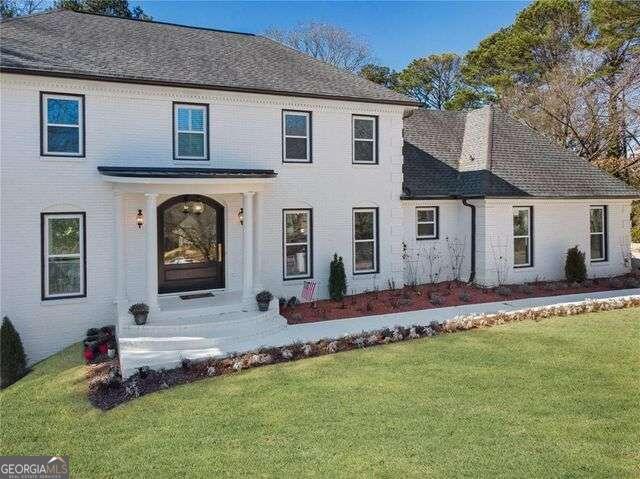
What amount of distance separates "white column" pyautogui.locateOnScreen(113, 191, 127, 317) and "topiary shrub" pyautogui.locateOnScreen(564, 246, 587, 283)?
13380mm

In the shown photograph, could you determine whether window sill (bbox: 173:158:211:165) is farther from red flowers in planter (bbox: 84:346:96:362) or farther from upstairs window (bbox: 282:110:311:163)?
red flowers in planter (bbox: 84:346:96:362)

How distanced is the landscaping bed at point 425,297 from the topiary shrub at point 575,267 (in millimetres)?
210

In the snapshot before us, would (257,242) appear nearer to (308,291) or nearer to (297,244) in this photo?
(297,244)

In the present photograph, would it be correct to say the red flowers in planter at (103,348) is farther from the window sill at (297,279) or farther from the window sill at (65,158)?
the window sill at (297,279)

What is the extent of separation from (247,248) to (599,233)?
41.8 feet

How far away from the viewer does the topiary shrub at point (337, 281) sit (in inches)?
534

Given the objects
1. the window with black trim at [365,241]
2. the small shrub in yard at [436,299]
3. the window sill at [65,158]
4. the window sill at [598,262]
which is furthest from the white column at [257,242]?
the window sill at [598,262]

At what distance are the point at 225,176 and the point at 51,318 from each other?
16.6 ft

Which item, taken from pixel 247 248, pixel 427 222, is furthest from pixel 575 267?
pixel 247 248

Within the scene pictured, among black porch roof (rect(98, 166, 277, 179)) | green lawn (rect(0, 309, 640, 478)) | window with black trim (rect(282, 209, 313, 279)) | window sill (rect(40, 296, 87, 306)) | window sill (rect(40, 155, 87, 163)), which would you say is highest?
window sill (rect(40, 155, 87, 163))

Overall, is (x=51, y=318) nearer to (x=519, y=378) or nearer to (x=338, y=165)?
(x=338, y=165)

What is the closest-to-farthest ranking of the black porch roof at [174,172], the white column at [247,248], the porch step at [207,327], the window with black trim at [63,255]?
the porch step at [207,327]
the black porch roof at [174,172]
the window with black trim at [63,255]
the white column at [247,248]

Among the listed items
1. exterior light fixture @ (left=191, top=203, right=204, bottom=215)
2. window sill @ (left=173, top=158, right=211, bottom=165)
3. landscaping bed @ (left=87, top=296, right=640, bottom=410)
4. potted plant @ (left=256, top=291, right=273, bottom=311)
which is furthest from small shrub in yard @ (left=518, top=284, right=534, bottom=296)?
window sill @ (left=173, top=158, right=211, bottom=165)

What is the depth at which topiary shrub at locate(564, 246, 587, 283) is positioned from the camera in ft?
51.4
